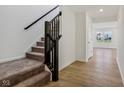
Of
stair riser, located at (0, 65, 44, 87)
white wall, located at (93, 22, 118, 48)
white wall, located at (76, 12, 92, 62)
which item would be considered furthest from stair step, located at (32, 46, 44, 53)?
white wall, located at (93, 22, 118, 48)

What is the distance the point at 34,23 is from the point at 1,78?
5.18 ft

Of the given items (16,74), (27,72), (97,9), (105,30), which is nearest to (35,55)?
(27,72)

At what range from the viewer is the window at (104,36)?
29.8 ft

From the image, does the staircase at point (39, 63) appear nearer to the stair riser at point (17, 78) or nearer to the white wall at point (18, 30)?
the stair riser at point (17, 78)

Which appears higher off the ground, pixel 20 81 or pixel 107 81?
pixel 20 81

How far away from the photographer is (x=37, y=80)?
2061 mm

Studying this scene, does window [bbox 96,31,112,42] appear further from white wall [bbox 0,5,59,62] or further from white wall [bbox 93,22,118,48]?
white wall [bbox 0,5,59,62]

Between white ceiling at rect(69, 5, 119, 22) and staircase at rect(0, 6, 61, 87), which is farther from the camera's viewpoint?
white ceiling at rect(69, 5, 119, 22)

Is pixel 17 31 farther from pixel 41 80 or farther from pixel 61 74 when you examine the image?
pixel 61 74

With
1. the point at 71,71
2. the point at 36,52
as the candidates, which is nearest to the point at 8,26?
the point at 36,52

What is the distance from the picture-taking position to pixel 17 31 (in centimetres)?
260

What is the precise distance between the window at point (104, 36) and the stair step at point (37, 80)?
8.05m

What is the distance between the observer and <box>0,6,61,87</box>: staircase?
1.95 meters

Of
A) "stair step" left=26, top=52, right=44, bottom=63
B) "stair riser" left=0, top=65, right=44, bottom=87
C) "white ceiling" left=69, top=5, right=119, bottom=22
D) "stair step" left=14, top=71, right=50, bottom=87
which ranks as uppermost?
"white ceiling" left=69, top=5, right=119, bottom=22
